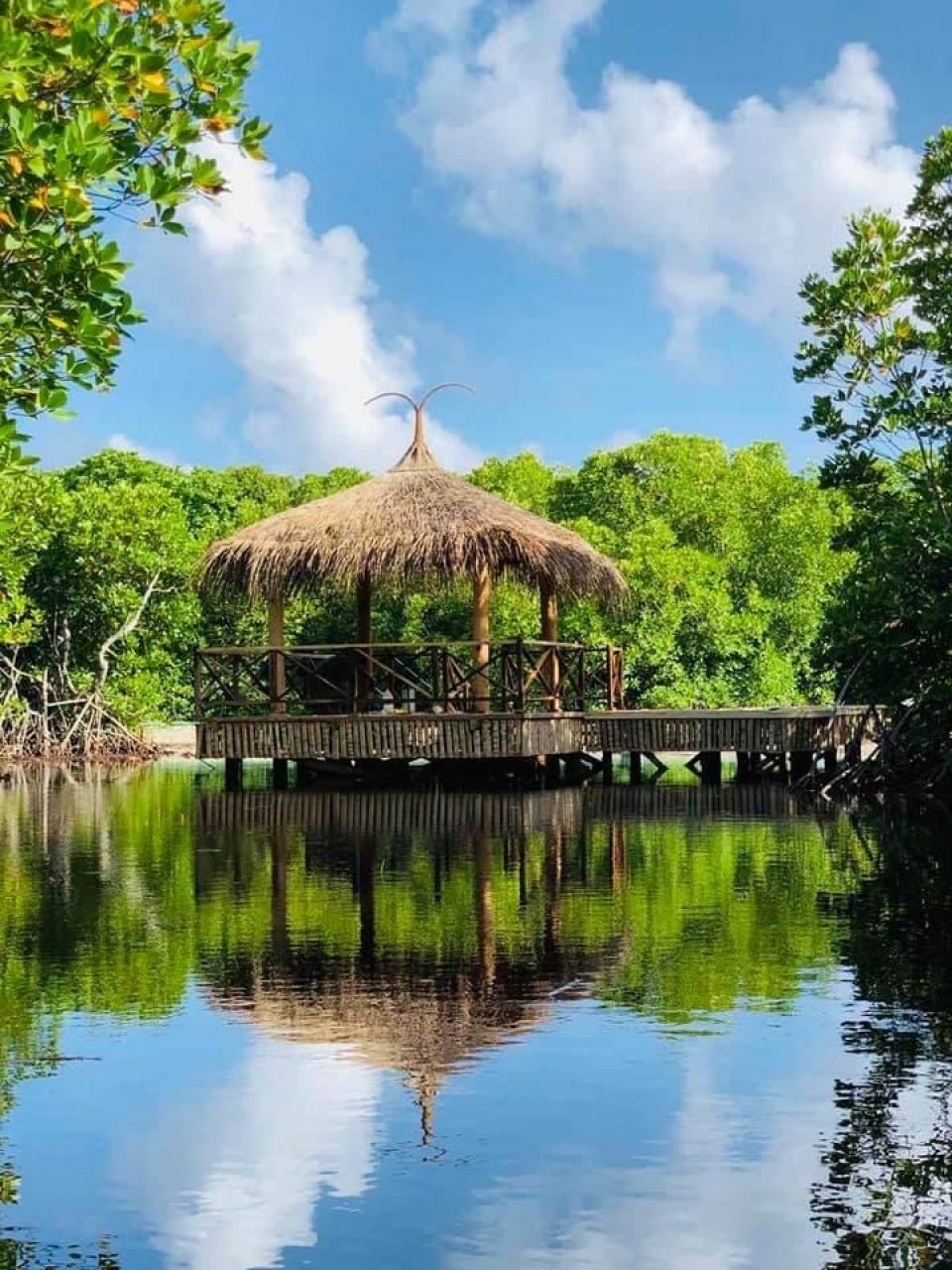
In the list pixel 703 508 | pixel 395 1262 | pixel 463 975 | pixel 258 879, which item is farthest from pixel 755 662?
pixel 395 1262

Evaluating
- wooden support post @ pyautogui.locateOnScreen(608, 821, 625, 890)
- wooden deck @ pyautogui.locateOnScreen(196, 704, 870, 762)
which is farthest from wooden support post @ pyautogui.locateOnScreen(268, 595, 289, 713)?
wooden support post @ pyautogui.locateOnScreen(608, 821, 625, 890)

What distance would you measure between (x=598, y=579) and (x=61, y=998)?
16079 mm

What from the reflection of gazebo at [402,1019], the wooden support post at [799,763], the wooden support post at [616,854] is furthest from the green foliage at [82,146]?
the wooden support post at [799,763]

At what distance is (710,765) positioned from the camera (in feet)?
78.9

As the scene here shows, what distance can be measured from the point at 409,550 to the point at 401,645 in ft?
3.71

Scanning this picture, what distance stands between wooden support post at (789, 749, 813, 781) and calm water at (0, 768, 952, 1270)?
1067cm

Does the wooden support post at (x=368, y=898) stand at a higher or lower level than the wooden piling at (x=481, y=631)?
lower

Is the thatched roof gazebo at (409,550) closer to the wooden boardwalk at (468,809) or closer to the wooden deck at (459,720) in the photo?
the wooden deck at (459,720)

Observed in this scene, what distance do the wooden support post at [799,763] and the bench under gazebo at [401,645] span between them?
2.71 metres

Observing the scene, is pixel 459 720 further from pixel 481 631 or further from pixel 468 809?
pixel 468 809

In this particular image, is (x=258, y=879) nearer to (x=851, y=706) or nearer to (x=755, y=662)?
(x=851, y=706)

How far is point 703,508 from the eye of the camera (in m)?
34.7

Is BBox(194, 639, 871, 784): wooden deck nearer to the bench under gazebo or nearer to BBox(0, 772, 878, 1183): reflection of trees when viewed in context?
the bench under gazebo

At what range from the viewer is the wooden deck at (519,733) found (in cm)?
2100
